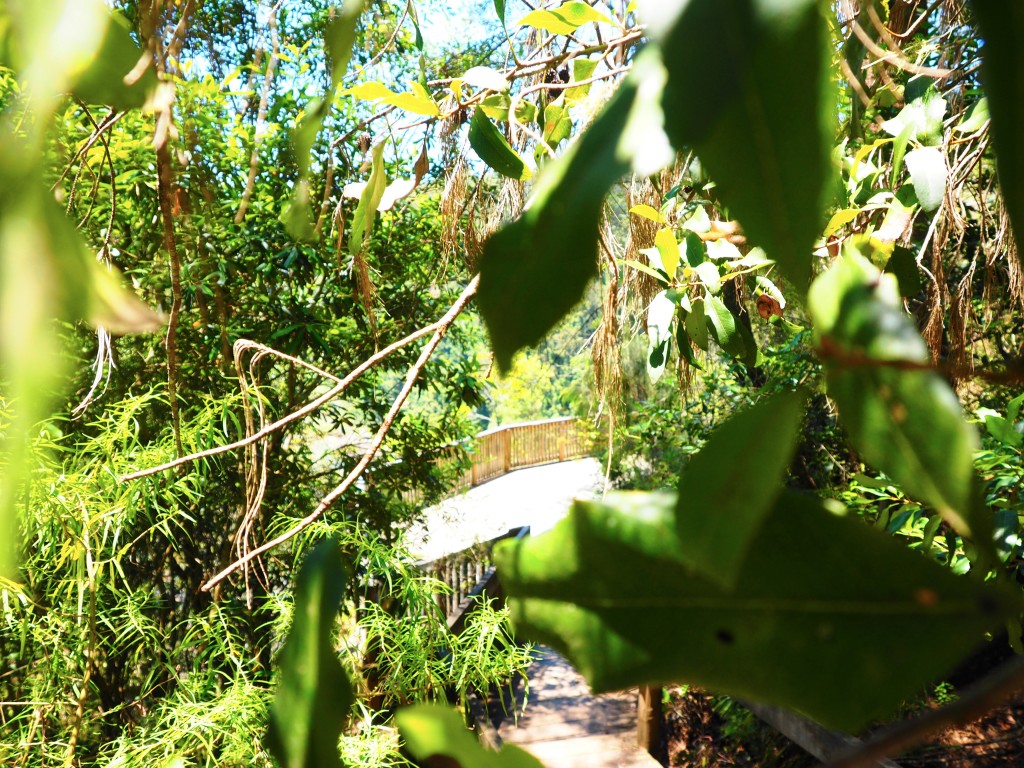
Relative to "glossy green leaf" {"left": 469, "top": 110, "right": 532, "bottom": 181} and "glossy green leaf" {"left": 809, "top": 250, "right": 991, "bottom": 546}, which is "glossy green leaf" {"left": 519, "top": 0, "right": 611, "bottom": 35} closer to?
"glossy green leaf" {"left": 469, "top": 110, "right": 532, "bottom": 181}

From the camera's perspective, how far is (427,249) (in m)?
3.24

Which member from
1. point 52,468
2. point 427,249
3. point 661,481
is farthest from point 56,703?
point 661,481

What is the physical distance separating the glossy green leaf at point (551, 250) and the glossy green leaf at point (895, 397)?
0.06 meters

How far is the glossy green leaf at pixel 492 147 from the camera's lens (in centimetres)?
62

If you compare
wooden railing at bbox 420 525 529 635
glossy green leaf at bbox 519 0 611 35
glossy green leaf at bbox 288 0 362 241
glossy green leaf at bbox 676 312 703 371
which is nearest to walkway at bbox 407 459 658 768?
wooden railing at bbox 420 525 529 635

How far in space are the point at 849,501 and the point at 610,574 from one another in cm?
267

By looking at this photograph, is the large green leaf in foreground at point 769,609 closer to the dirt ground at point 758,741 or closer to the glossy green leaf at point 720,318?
the glossy green leaf at point 720,318

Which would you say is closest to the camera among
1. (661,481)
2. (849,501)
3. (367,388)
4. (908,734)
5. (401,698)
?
(908,734)

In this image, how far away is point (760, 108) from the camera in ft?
0.45

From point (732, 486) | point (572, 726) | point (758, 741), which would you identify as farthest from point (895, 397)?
point (572, 726)

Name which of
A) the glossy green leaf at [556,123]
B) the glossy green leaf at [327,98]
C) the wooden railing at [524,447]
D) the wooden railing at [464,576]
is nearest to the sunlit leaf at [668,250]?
the glossy green leaf at [556,123]

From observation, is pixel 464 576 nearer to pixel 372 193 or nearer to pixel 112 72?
pixel 372 193

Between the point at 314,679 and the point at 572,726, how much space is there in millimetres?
3892

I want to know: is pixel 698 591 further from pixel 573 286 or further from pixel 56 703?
pixel 56 703
